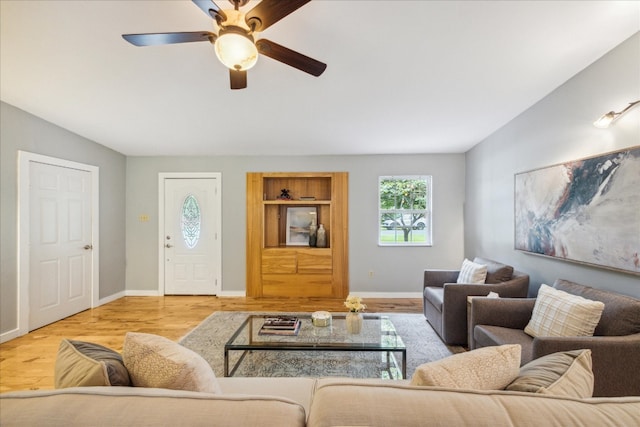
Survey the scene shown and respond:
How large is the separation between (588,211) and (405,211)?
2.76 m

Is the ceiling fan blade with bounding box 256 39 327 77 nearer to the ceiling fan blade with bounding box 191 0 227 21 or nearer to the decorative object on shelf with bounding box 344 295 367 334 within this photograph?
the ceiling fan blade with bounding box 191 0 227 21

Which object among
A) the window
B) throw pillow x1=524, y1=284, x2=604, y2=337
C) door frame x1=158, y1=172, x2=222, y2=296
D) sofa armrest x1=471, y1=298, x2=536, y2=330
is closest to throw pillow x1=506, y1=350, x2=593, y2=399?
throw pillow x1=524, y1=284, x2=604, y2=337

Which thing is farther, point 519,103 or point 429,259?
point 429,259

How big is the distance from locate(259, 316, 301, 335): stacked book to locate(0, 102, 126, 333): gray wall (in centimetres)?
294

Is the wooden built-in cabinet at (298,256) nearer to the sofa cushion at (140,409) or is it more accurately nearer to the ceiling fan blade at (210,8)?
the ceiling fan blade at (210,8)

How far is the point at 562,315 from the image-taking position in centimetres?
198

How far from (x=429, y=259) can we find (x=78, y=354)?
15.4 ft

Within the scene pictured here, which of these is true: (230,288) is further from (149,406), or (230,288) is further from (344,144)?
(149,406)

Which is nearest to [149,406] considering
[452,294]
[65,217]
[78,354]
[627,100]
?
[78,354]

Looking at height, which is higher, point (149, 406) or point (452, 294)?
point (149, 406)

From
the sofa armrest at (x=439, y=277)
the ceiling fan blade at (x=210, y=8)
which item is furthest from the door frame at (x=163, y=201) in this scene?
the ceiling fan blade at (x=210, y=8)

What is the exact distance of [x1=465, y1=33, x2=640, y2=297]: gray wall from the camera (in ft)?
6.72

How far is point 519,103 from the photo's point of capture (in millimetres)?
2984

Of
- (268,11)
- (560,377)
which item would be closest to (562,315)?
(560,377)
